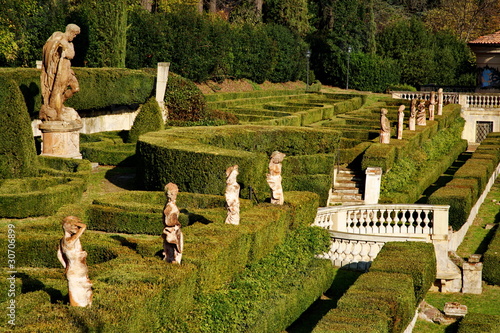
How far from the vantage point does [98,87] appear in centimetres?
3247

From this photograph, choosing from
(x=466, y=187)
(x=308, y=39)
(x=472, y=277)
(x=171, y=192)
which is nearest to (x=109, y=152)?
(x=466, y=187)

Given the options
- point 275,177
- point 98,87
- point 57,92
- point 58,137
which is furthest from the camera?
point 98,87

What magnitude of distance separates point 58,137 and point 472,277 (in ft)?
43.1

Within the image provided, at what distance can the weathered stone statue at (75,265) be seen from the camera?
1108 cm

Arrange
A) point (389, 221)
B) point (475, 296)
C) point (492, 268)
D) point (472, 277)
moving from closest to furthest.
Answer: point (475, 296)
point (472, 277)
point (492, 268)
point (389, 221)

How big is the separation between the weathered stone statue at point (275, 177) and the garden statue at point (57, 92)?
8.70 meters

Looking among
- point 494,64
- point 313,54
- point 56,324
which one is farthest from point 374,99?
point 56,324

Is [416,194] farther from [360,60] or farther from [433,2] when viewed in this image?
[433,2]

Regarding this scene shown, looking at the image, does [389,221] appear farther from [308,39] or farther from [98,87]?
[308,39]

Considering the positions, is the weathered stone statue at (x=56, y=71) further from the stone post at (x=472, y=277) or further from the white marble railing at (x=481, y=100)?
the white marble railing at (x=481, y=100)

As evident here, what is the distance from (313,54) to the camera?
7038cm

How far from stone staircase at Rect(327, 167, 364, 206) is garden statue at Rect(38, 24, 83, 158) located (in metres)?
8.93

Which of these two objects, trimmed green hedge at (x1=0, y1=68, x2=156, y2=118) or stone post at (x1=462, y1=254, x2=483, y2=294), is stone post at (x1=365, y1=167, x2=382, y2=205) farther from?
trimmed green hedge at (x1=0, y1=68, x2=156, y2=118)

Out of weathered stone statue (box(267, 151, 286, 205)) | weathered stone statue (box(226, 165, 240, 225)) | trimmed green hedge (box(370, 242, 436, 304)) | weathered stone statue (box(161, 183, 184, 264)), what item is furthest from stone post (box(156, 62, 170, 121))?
weathered stone statue (box(161, 183, 184, 264))
